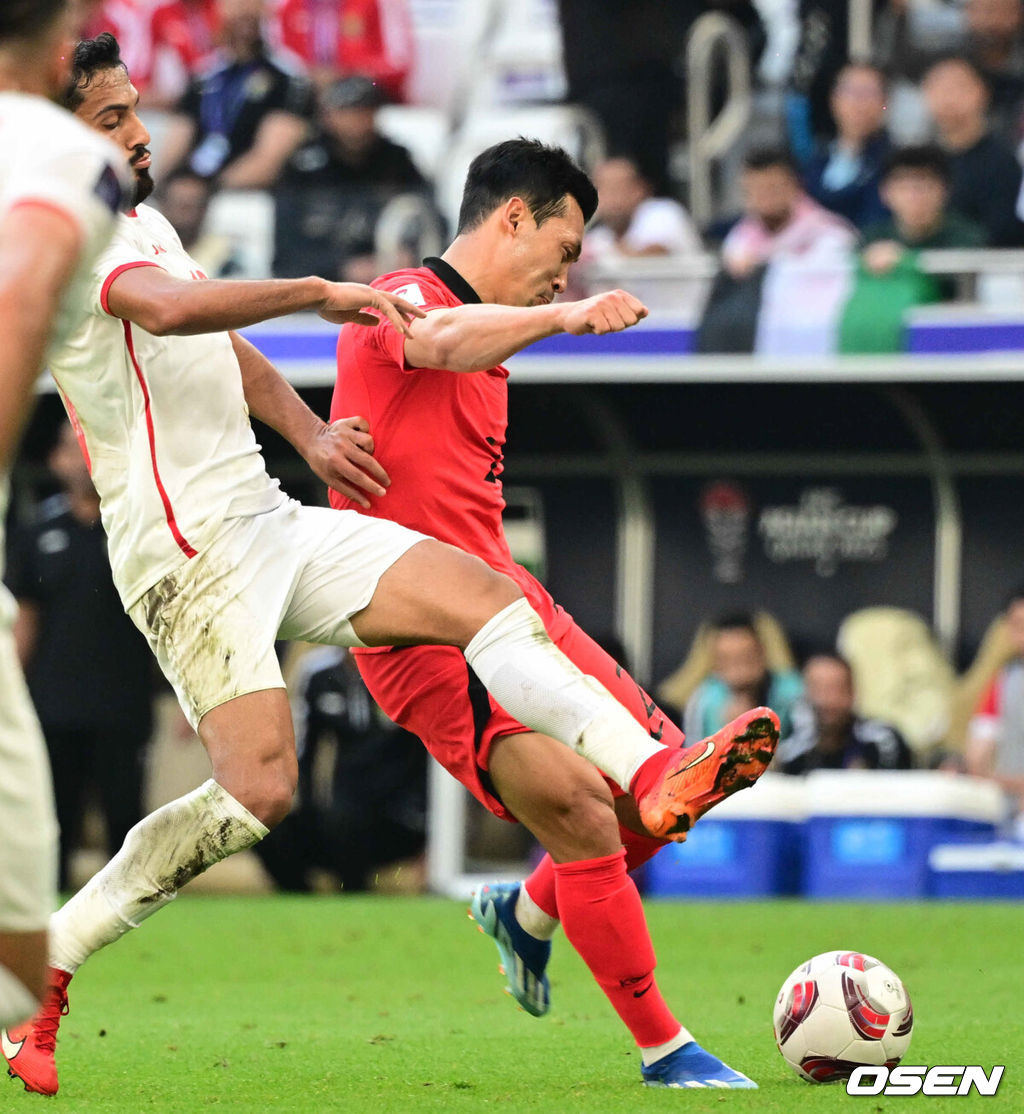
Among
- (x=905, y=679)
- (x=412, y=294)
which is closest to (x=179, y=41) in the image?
(x=905, y=679)

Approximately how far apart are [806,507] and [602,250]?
6.59 feet

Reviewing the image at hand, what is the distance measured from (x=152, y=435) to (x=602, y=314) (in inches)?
44.7

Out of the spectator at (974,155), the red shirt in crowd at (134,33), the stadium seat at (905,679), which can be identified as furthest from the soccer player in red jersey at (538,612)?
the red shirt in crowd at (134,33)

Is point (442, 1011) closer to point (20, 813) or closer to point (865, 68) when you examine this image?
point (20, 813)

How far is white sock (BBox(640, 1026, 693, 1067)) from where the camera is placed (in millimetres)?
4859

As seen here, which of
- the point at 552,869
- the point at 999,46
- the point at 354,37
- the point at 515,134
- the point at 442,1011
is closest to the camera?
the point at 552,869

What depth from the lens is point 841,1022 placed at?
4.82 meters

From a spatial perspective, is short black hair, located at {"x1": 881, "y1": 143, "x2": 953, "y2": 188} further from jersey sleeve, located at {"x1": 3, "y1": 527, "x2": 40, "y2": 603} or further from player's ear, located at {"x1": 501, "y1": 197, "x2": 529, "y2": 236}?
player's ear, located at {"x1": 501, "y1": 197, "x2": 529, "y2": 236}

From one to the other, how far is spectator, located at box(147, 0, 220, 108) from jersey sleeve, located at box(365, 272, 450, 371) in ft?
32.4

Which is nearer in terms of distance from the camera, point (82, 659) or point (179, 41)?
point (82, 659)

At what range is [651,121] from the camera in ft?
43.1

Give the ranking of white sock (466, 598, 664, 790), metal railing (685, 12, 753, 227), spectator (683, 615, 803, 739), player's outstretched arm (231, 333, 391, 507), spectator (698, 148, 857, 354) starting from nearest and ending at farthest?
1. white sock (466, 598, 664, 790)
2. player's outstretched arm (231, 333, 391, 507)
3. spectator (698, 148, 857, 354)
4. spectator (683, 615, 803, 739)
5. metal railing (685, 12, 753, 227)

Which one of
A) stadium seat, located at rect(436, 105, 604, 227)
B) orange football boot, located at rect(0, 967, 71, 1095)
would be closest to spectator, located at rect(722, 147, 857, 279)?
stadium seat, located at rect(436, 105, 604, 227)

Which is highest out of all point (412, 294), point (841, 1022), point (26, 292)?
point (26, 292)
